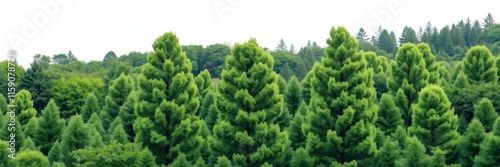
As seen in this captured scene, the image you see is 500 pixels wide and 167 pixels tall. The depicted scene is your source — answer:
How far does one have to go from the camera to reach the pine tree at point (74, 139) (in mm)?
31641

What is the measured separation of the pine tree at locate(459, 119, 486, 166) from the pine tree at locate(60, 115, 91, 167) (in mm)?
21877

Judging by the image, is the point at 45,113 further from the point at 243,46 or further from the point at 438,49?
the point at 438,49

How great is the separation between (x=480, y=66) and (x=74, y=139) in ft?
98.1

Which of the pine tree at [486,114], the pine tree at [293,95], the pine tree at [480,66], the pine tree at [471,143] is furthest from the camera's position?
the pine tree at [293,95]

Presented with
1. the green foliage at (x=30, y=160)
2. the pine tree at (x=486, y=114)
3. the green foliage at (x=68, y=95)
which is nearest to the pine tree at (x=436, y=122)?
the pine tree at (x=486, y=114)

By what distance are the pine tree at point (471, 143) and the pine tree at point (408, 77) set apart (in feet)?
20.5

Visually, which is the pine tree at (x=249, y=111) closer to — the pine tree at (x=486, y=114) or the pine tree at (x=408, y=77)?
the pine tree at (x=408, y=77)

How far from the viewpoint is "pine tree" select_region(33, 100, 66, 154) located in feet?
121

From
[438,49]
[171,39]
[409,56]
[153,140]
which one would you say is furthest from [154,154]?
[438,49]

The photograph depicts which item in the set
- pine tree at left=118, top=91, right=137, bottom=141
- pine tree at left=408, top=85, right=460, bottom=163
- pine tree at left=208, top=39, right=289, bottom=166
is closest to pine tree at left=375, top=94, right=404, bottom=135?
pine tree at left=408, top=85, right=460, bottom=163

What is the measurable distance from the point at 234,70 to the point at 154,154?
6813 millimetres

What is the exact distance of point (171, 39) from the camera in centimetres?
3059

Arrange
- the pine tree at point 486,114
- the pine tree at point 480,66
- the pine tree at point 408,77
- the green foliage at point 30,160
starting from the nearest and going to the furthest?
the green foliage at point 30,160 → the pine tree at point 486,114 → the pine tree at point 408,77 → the pine tree at point 480,66

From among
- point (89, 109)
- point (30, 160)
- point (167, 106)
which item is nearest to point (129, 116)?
point (167, 106)
